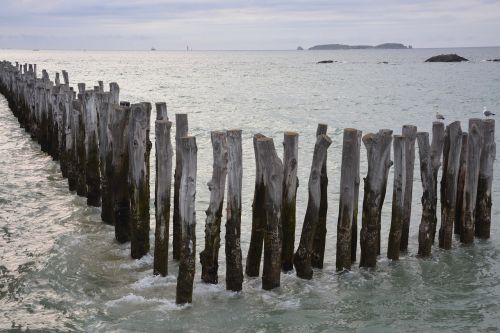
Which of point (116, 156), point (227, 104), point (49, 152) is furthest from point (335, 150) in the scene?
point (227, 104)

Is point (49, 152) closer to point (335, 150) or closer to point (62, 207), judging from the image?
point (62, 207)

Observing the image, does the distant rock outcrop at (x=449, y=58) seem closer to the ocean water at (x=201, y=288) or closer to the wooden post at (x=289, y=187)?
the ocean water at (x=201, y=288)

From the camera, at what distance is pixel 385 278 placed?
26.7ft

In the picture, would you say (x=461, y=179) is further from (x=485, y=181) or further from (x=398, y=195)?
(x=398, y=195)

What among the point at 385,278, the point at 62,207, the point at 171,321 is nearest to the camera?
the point at 171,321

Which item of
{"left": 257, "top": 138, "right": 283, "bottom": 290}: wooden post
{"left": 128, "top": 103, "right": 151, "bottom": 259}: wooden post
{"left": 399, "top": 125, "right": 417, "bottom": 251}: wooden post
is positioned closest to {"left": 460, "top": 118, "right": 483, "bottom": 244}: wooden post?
{"left": 399, "top": 125, "right": 417, "bottom": 251}: wooden post

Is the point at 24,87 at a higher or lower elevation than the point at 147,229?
higher

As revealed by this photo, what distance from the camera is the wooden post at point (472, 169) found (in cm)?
874

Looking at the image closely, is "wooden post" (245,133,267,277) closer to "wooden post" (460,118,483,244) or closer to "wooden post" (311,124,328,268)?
"wooden post" (311,124,328,268)

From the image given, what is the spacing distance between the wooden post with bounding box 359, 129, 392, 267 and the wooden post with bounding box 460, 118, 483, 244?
166cm

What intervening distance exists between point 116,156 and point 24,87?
47.9ft

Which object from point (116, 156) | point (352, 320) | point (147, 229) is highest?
point (116, 156)

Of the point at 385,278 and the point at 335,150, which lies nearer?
the point at 385,278

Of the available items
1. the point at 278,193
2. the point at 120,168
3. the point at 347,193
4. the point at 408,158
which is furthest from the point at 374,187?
the point at 120,168
